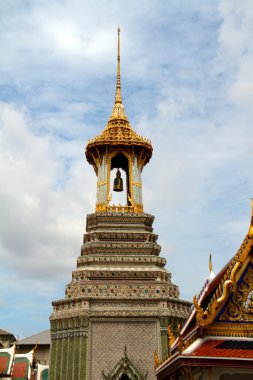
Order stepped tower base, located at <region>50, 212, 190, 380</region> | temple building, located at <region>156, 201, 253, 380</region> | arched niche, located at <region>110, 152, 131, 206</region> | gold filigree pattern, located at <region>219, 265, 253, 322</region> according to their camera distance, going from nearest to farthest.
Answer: temple building, located at <region>156, 201, 253, 380</region>
gold filigree pattern, located at <region>219, 265, 253, 322</region>
stepped tower base, located at <region>50, 212, 190, 380</region>
arched niche, located at <region>110, 152, 131, 206</region>

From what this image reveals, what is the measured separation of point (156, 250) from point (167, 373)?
19.2 m

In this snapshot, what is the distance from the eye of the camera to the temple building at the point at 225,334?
988 centimetres

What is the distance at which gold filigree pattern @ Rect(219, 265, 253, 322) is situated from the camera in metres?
11.0

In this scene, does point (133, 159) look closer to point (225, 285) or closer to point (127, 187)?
point (127, 187)

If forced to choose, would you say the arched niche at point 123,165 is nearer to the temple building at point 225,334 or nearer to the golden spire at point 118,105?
the golden spire at point 118,105

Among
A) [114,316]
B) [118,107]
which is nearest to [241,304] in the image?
[114,316]

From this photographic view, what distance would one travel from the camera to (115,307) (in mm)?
27125

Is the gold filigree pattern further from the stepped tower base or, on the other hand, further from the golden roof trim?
the stepped tower base

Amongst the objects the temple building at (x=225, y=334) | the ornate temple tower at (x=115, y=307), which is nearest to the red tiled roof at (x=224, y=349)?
the temple building at (x=225, y=334)

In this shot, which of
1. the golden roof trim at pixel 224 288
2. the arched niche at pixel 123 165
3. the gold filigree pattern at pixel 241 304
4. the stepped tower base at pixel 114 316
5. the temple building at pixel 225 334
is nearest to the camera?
the temple building at pixel 225 334

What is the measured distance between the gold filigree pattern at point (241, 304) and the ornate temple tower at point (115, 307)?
52.4 feet

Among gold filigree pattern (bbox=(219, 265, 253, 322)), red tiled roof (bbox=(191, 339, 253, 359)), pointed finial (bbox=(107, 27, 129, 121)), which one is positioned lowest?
red tiled roof (bbox=(191, 339, 253, 359))

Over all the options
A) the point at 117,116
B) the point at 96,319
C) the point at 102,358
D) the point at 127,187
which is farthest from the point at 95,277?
the point at 117,116

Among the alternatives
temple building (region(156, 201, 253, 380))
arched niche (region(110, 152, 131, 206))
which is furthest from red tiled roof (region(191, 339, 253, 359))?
arched niche (region(110, 152, 131, 206))
